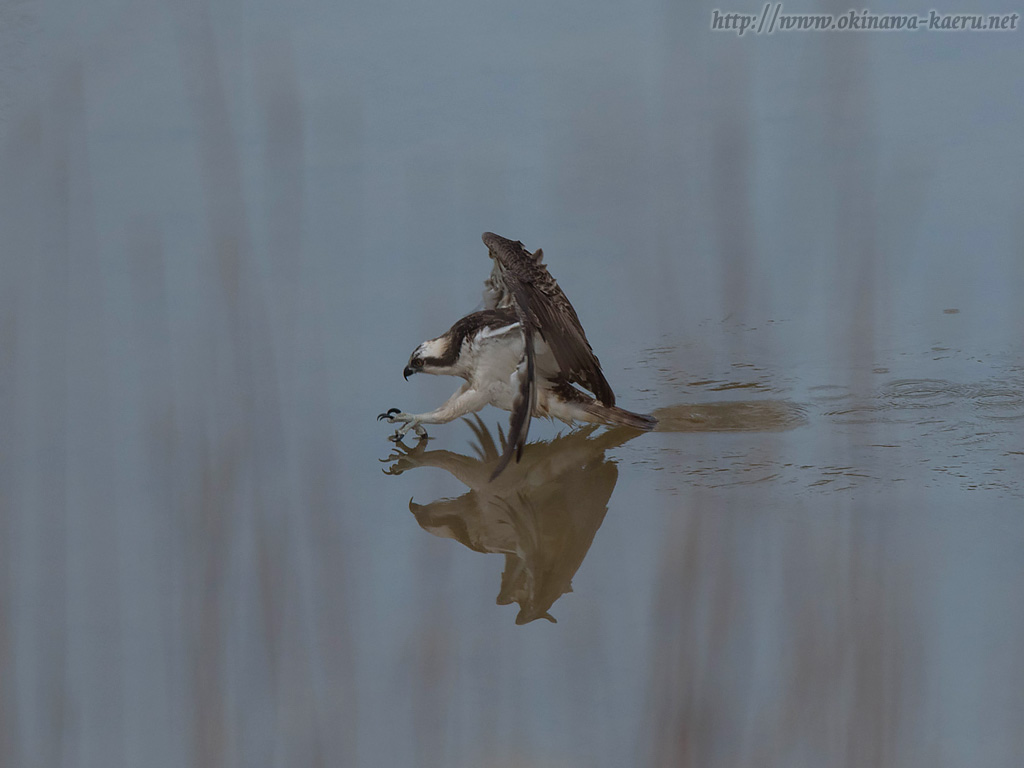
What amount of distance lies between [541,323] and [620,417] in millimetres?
388

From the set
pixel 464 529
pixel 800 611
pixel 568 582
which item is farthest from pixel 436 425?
pixel 800 611

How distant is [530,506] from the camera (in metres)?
2.74

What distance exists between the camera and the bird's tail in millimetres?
3125

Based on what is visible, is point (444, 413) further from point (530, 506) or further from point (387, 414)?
point (530, 506)

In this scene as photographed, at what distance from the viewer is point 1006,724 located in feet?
4.60

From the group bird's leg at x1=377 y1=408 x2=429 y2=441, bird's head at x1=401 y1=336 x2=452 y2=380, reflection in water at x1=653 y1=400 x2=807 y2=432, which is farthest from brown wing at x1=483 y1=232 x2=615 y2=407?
bird's leg at x1=377 y1=408 x2=429 y2=441

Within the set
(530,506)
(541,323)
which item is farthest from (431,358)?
(530,506)

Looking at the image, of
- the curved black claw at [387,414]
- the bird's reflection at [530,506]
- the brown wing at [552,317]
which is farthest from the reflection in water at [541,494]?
the brown wing at [552,317]

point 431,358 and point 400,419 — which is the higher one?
point 431,358

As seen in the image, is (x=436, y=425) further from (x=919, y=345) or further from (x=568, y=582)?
(x=919, y=345)

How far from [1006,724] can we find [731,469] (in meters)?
1.37

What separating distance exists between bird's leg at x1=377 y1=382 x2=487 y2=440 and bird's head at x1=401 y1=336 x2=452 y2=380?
11 cm

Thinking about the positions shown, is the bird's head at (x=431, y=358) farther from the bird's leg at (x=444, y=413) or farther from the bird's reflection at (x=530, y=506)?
the bird's reflection at (x=530, y=506)

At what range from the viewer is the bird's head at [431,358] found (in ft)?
10.8
